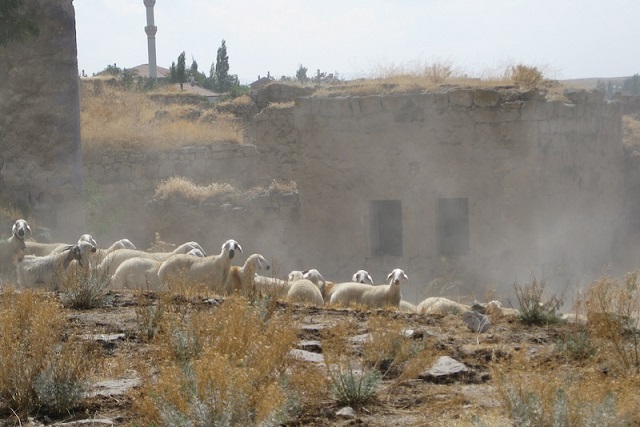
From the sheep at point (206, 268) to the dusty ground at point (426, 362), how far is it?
2.15m

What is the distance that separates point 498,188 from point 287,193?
167 inches

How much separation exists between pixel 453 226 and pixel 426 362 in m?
12.0

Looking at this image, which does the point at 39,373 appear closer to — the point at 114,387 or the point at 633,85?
the point at 114,387

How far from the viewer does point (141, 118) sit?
25906mm

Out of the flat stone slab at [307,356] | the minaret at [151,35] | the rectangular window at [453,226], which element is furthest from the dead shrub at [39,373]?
the minaret at [151,35]

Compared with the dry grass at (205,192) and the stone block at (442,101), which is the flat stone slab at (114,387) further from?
the dry grass at (205,192)

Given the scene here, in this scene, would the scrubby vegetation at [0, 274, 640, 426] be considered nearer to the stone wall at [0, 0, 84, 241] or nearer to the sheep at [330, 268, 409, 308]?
the sheep at [330, 268, 409, 308]

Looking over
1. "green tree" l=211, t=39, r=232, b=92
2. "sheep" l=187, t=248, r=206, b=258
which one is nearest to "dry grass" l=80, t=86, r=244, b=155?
"sheep" l=187, t=248, r=206, b=258

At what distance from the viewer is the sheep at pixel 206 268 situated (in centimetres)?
1148

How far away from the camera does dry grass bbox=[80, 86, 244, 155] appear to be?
2166 cm

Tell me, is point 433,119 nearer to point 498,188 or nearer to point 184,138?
point 498,188

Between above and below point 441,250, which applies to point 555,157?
above

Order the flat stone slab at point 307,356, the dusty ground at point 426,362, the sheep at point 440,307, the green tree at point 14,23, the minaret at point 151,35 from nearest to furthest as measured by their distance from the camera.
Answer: the dusty ground at point 426,362, the flat stone slab at point 307,356, the sheep at point 440,307, the green tree at point 14,23, the minaret at point 151,35

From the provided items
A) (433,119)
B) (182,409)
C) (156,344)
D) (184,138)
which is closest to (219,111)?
(184,138)
